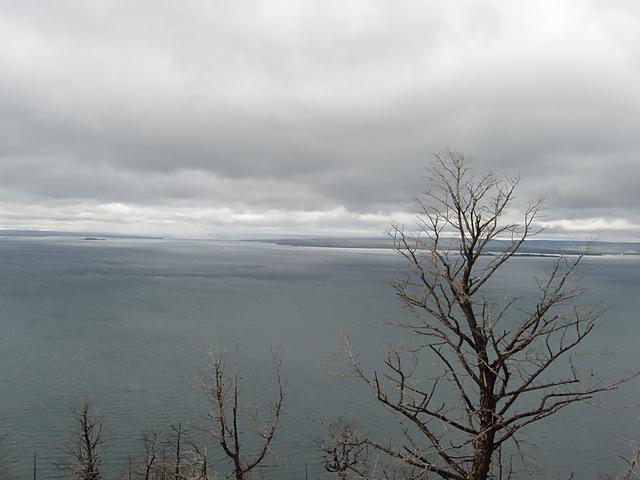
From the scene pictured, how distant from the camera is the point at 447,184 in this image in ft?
20.5

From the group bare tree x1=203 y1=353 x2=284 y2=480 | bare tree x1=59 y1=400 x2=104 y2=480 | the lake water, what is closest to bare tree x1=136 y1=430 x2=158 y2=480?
the lake water

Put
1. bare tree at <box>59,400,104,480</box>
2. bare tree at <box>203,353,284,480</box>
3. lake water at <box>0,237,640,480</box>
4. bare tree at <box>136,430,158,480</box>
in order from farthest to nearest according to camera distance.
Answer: lake water at <box>0,237,640,480</box>, bare tree at <box>136,430,158,480</box>, bare tree at <box>59,400,104,480</box>, bare tree at <box>203,353,284,480</box>

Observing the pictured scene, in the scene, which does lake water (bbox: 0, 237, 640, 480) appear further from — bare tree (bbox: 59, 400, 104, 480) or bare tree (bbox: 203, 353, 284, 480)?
bare tree (bbox: 203, 353, 284, 480)

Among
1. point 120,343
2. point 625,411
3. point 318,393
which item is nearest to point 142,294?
point 120,343

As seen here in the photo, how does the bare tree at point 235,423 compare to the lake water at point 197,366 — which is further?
the lake water at point 197,366

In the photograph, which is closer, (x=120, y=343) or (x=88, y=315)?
(x=120, y=343)

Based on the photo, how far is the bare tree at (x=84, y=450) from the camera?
18.8m

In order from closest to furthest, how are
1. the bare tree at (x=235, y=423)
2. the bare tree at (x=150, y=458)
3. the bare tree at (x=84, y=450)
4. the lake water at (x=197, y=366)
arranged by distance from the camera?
the bare tree at (x=235, y=423) < the bare tree at (x=84, y=450) < the bare tree at (x=150, y=458) < the lake water at (x=197, y=366)

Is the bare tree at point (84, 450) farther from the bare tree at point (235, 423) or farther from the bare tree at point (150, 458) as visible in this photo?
the bare tree at point (235, 423)

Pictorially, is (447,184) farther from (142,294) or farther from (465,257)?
(142,294)

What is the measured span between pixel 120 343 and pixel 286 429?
25.1 m

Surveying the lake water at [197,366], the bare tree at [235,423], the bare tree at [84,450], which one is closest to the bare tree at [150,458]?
the lake water at [197,366]

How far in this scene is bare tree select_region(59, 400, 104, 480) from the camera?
61.8ft

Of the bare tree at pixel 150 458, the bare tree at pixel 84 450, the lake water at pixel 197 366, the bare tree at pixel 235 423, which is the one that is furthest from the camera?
the lake water at pixel 197 366
